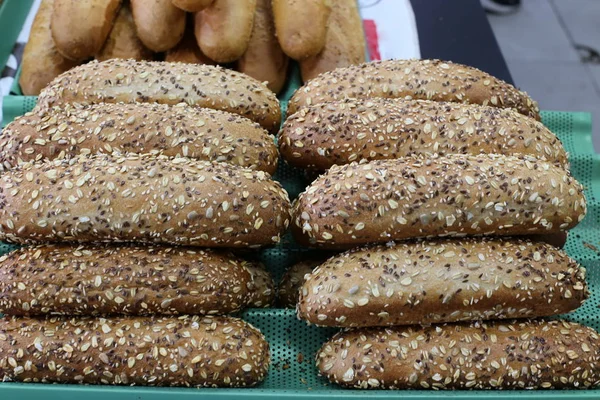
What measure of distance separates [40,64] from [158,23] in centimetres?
56

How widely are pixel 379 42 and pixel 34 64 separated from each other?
1.66 metres

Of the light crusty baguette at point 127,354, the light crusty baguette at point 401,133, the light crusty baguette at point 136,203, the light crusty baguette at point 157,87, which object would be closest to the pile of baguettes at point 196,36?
the light crusty baguette at point 157,87

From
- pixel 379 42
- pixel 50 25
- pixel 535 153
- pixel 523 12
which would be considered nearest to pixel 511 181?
pixel 535 153

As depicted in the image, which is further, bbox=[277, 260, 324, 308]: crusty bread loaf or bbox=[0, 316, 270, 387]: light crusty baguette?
bbox=[277, 260, 324, 308]: crusty bread loaf

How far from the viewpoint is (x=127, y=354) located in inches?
64.4

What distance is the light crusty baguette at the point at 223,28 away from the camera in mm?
2480

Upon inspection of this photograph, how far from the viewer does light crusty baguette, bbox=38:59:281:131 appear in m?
2.00

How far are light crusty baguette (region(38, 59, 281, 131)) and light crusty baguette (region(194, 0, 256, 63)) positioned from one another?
16.8 inches

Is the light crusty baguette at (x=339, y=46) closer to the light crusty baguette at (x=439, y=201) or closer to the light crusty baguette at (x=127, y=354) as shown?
the light crusty baguette at (x=439, y=201)

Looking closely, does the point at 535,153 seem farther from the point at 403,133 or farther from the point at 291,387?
the point at 291,387

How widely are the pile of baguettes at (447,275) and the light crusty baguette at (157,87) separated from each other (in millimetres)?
457

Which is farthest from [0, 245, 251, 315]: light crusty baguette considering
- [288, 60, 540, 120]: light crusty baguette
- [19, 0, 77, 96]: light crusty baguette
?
[19, 0, 77, 96]: light crusty baguette

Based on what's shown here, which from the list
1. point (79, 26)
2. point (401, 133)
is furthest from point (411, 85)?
point (79, 26)

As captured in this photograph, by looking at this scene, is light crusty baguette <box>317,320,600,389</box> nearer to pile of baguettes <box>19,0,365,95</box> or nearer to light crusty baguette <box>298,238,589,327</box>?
light crusty baguette <box>298,238,589,327</box>
